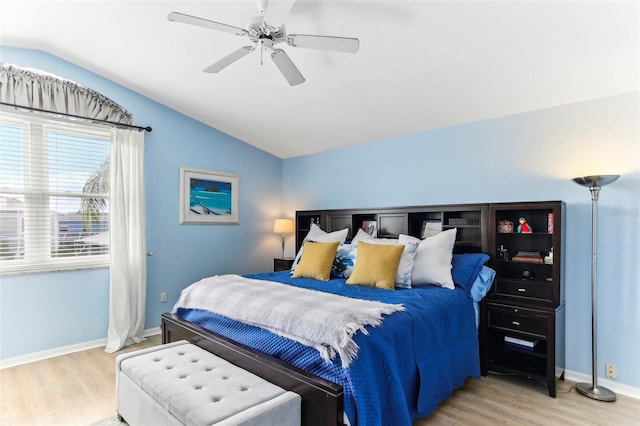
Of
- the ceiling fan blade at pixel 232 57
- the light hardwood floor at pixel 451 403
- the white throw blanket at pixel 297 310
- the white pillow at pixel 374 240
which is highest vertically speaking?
the ceiling fan blade at pixel 232 57

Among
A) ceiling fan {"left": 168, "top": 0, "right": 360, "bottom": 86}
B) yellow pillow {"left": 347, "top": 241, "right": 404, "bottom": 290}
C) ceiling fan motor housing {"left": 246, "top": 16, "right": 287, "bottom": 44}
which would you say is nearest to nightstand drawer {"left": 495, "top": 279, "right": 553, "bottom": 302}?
yellow pillow {"left": 347, "top": 241, "right": 404, "bottom": 290}

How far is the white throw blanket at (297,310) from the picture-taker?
1845 mm

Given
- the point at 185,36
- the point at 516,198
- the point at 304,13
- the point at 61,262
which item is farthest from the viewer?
the point at 61,262

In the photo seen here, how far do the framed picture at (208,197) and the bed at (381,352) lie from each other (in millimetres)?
1783

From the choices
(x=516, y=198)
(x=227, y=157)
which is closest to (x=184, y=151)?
(x=227, y=157)

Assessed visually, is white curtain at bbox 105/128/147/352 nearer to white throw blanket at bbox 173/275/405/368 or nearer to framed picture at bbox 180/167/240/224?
framed picture at bbox 180/167/240/224

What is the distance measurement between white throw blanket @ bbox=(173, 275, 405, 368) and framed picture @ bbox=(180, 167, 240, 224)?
1765 millimetres

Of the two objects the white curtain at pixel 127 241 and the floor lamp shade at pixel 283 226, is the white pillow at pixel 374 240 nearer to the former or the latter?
the floor lamp shade at pixel 283 226

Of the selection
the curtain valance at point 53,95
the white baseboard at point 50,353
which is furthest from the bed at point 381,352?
the curtain valance at point 53,95

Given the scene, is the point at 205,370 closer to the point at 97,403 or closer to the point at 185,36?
the point at 97,403

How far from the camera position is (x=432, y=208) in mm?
3695

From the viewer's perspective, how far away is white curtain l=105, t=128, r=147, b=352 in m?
3.71

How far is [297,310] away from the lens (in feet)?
6.91

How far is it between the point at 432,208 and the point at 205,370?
2.63 metres
